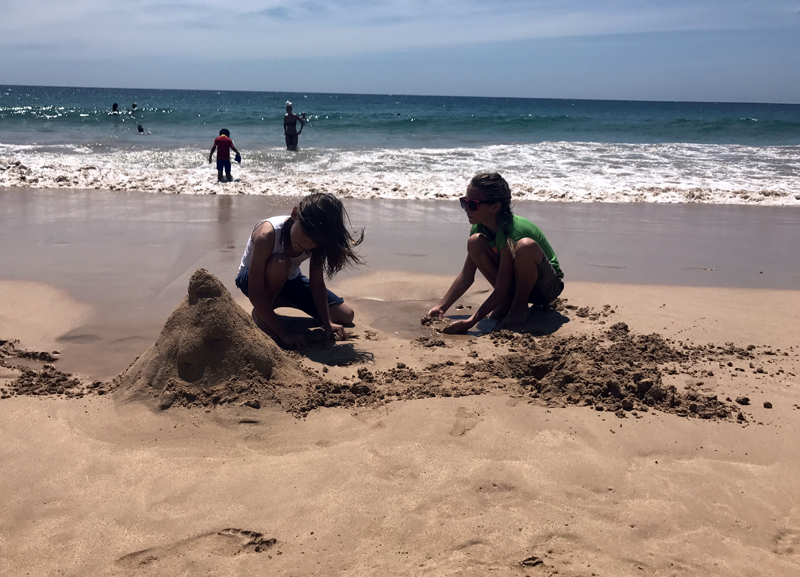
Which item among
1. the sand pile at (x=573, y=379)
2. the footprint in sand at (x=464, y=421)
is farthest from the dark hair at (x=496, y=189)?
the footprint in sand at (x=464, y=421)

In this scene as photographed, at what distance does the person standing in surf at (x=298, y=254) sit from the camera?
367 cm

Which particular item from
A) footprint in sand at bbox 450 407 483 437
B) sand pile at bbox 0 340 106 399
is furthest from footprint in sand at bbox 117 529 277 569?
sand pile at bbox 0 340 106 399

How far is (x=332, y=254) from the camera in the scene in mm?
3768

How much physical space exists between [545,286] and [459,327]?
0.70 metres

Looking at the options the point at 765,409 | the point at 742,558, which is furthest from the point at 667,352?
the point at 742,558

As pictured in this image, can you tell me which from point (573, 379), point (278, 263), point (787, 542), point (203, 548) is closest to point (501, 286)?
point (573, 379)

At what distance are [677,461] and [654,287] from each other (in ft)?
9.19

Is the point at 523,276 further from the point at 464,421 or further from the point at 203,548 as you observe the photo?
the point at 203,548

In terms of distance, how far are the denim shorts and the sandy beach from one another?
15cm

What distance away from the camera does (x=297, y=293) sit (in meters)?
4.27

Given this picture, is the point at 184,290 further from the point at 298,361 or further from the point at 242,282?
the point at 298,361

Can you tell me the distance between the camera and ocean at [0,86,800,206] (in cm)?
1019

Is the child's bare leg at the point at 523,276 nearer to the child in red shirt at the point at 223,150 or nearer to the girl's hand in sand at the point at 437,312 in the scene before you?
the girl's hand in sand at the point at 437,312

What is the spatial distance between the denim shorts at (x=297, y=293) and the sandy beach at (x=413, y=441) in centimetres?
15
